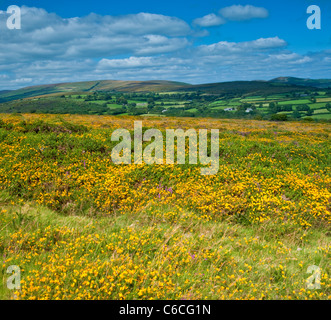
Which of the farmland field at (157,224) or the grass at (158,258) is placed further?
the farmland field at (157,224)

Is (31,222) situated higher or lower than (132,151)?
lower

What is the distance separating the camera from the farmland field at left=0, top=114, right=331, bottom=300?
15.0 ft

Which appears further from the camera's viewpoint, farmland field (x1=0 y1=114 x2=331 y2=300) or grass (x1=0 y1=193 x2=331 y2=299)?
farmland field (x1=0 y1=114 x2=331 y2=300)

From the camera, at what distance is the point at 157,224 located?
713 cm

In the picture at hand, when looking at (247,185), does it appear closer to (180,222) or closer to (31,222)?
(180,222)

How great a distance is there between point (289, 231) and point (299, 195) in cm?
251

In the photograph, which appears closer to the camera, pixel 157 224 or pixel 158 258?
pixel 158 258

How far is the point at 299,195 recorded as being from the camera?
364 inches

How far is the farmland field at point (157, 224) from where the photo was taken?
4.59 meters
